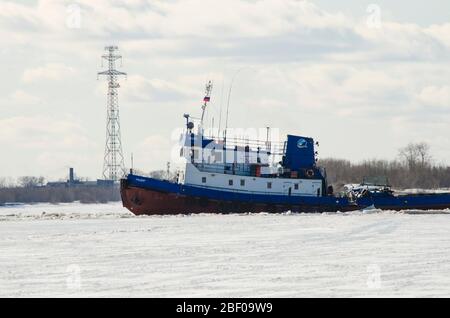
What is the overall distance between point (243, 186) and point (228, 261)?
33003 mm

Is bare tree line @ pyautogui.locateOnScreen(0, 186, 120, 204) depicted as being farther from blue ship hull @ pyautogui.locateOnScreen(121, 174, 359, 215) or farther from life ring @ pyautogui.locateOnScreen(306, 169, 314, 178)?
blue ship hull @ pyautogui.locateOnScreen(121, 174, 359, 215)

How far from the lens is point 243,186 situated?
62188mm

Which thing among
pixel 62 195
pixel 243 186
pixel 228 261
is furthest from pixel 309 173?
pixel 62 195

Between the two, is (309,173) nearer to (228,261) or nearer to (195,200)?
(195,200)

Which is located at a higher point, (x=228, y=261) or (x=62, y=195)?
(x=62, y=195)

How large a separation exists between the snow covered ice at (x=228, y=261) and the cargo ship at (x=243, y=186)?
45.4ft

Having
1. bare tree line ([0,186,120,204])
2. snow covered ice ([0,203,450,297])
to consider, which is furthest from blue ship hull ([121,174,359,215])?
bare tree line ([0,186,120,204])

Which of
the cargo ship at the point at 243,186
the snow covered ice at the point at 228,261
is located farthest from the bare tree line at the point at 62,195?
the snow covered ice at the point at 228,261

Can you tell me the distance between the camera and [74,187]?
175000 mm

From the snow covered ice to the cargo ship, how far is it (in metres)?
13.8

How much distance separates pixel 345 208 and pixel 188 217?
10.6m

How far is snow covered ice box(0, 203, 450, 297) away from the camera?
23.8 metres
